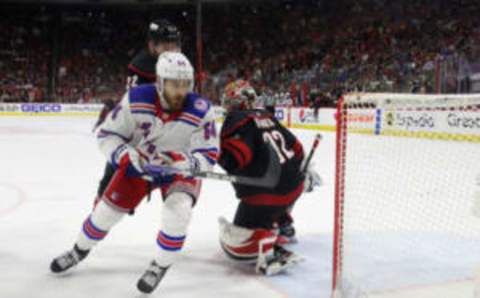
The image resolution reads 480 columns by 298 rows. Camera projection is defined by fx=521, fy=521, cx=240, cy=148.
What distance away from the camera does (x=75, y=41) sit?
21.6 meters

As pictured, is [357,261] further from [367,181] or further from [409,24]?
[409,24]

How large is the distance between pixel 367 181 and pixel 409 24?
439 inches

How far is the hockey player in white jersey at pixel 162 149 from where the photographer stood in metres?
2.12

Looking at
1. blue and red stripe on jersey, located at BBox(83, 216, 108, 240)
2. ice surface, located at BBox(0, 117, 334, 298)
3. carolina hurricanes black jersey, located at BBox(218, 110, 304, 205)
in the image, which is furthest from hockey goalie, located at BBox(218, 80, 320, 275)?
blue and red stripe on jersey, located at BBox(83, 216, 108, 240)

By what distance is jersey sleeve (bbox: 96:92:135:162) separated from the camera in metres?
2.20

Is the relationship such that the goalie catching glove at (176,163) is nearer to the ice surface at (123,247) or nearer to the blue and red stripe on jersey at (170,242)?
the blue and red stripe on jersey at (170,242)

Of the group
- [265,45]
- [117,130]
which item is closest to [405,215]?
[117,130]

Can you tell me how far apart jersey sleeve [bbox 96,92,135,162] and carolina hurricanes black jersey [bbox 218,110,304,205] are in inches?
17.9

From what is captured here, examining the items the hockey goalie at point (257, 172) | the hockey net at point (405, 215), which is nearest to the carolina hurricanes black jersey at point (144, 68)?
the hockey goalie at point (257, 172)

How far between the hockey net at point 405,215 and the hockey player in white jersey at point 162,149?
609 millimetres

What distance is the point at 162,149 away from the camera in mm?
2291

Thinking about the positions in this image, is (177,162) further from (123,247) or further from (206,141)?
(123,247)

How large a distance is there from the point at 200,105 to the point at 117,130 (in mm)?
369

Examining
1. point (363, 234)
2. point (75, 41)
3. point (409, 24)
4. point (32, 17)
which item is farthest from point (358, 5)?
point (363, 234)
